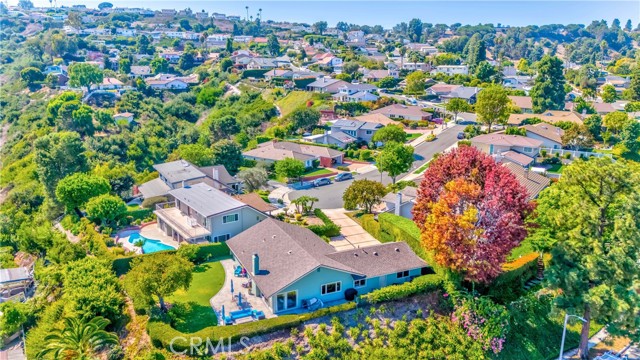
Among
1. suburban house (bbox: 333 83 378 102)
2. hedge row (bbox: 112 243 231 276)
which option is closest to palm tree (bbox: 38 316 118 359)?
hedge row (bbox: 112 243 231 276)

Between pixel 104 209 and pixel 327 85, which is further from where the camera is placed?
pixel 327 85

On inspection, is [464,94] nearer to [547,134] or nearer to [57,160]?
[547,134]

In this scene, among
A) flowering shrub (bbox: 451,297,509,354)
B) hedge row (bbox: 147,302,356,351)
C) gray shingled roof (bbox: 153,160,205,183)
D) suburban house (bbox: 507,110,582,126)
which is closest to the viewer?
hedge row (bbox: 147,302,356,351)

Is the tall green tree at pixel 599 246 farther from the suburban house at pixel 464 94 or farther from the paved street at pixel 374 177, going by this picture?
the suburban house at pixel 464 94

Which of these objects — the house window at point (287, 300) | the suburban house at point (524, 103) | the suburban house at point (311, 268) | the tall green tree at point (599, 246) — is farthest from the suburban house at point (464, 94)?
the house window at point (287, 300)

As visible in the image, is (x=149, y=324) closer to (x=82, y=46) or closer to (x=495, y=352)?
(x=495, y=352)

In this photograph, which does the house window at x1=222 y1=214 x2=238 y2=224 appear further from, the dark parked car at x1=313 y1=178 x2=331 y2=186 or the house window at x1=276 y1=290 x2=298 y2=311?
the dark parked car at x1=313 y1=178 x2=331 y2=186

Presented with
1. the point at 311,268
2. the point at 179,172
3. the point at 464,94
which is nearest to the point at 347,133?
the point at 179,172
